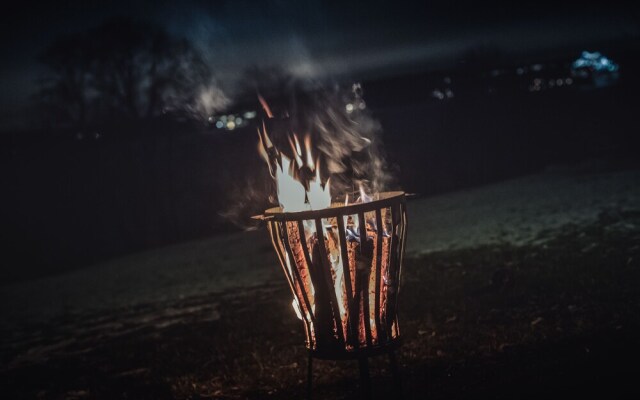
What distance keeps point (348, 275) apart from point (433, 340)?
1497 mm

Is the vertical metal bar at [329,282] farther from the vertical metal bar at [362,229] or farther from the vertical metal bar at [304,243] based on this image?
the vertical metal bar at [362,229]

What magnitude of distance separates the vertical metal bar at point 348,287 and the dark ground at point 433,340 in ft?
2.12

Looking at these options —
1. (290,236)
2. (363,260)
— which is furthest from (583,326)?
(290,236)

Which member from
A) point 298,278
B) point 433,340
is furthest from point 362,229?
Result: point 433,340

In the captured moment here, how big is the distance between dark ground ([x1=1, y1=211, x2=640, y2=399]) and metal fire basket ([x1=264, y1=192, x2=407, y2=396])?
0.60 meters

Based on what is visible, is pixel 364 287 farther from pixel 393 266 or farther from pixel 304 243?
pixel 304 243

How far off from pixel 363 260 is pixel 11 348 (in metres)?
4.59

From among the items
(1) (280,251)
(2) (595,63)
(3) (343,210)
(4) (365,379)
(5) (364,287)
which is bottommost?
(4) (365,379)

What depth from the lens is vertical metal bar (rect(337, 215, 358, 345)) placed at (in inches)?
91.3

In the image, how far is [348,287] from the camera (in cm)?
242

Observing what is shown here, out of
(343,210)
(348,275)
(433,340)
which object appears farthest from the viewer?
(433,340)

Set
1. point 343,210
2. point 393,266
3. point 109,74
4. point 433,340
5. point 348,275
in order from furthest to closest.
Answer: point 109,74, point 433,340, point 393,266, point 348,275, point 343,210

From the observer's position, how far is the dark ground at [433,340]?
2949 mm

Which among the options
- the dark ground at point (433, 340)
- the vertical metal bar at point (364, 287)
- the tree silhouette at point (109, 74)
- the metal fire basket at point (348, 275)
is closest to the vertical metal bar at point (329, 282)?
the metal fire basket at point (348, 275)
